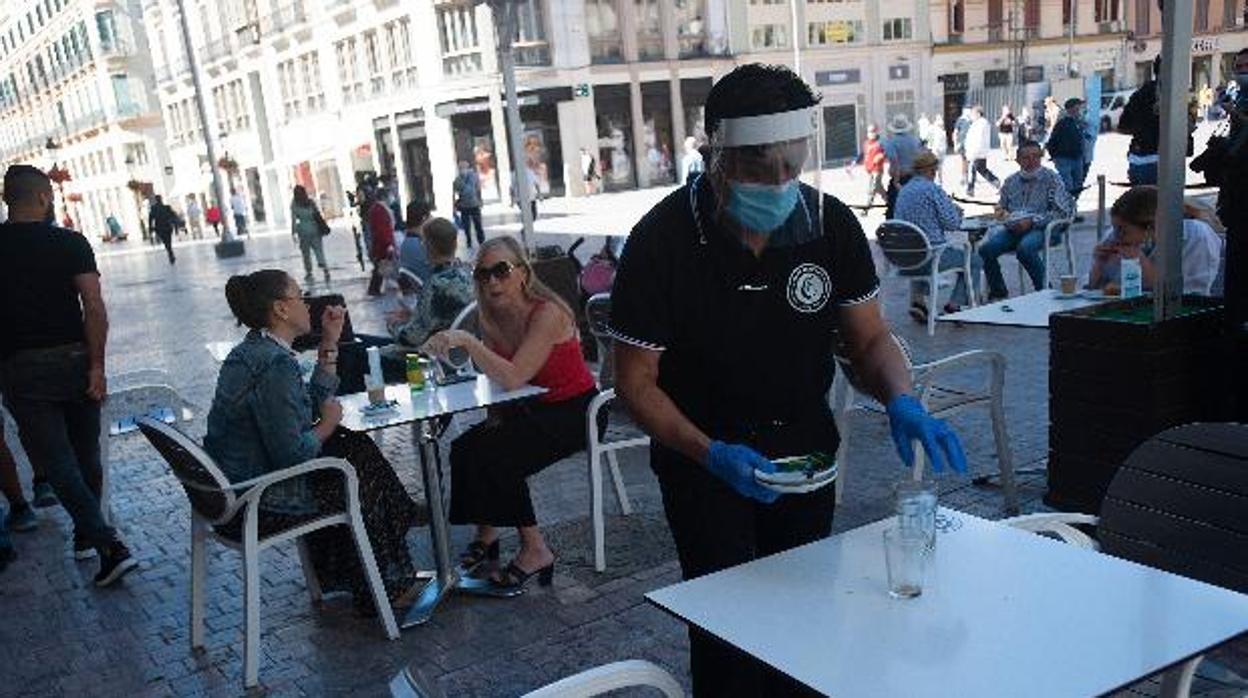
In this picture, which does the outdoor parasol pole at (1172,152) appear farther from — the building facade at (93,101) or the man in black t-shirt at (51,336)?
the building facade at (93,101)

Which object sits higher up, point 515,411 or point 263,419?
point 263,419

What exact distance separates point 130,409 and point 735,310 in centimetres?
691

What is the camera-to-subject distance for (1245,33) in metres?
47.5

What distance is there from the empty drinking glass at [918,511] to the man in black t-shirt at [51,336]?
159 inches

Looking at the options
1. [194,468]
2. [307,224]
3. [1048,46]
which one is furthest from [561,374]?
[1048,46]

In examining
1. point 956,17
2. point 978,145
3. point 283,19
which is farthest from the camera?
point 956,17

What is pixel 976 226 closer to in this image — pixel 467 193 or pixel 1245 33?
pixel 467 193

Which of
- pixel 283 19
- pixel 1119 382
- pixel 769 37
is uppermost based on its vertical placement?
pixel 283 19

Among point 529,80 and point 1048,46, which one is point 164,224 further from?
point 1048,46

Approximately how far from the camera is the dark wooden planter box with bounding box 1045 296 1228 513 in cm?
379

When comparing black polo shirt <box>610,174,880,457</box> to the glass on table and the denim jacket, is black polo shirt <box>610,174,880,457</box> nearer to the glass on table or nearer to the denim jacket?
the glass on table

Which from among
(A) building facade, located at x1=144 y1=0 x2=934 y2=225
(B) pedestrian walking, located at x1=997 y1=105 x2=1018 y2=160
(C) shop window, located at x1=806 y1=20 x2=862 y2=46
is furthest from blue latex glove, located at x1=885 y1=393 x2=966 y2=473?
(C) shop window, located at x1=806 y1=20 x2=862 y2=46

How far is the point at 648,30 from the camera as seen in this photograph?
3412cm

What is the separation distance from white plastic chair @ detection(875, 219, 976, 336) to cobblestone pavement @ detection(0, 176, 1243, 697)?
1.37 m
